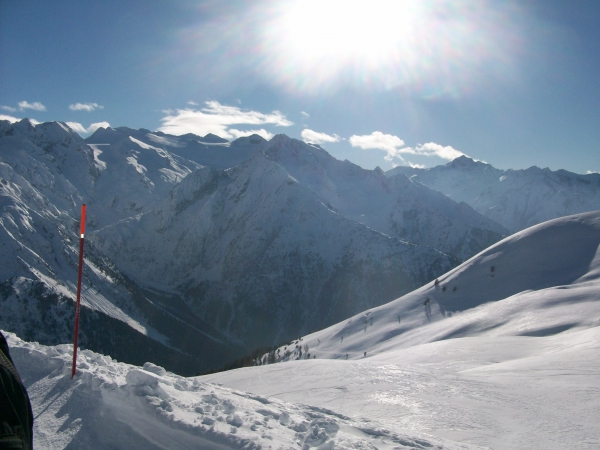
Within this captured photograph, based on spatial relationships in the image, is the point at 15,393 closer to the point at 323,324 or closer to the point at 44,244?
the point at 323,324

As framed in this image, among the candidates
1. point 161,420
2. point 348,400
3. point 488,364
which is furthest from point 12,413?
point 488,364

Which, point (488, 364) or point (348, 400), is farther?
point (488, 364)

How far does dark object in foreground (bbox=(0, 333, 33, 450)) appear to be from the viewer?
13.8ft

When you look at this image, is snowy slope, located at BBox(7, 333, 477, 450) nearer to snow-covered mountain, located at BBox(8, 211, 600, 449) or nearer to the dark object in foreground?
snow-covered mountain, located at BBox(8, 211, 600, 449)

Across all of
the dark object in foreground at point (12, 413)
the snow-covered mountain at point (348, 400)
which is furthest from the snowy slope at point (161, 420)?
the dark object in foreground at point (12, 413)

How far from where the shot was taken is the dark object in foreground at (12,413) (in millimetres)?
4203

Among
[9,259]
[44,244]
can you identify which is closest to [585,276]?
[9,259]

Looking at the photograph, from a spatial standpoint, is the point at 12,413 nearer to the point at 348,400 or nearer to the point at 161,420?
the point at 161,420

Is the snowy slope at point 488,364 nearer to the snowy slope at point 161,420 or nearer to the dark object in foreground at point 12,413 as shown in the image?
the snowy slope at point 161,420

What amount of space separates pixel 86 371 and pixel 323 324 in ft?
630

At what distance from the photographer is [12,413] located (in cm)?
438

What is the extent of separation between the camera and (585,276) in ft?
168

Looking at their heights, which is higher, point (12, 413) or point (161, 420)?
point (12, 413)

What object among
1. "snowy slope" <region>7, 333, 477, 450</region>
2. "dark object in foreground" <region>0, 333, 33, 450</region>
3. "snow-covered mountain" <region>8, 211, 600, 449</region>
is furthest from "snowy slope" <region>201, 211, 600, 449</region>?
"dark object in foreground" <region>0, 333, 33, 450</region>
